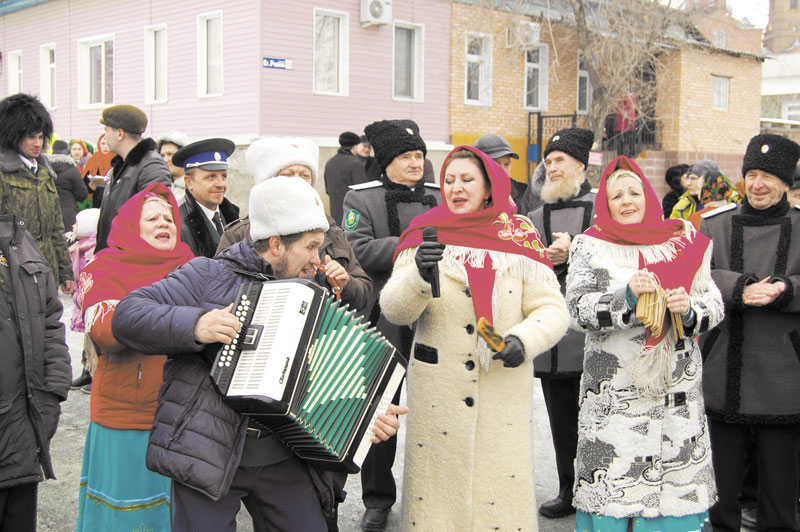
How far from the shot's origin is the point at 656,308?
353cm

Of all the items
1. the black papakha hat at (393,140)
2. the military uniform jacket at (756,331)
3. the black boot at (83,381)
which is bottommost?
the black boot at (83,381)

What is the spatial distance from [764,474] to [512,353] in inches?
79.1

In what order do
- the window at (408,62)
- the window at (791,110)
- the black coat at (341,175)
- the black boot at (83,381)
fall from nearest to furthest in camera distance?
the black boot at (83,381), the black coat at (341,175), the window at (408,62), the window at (791,110)

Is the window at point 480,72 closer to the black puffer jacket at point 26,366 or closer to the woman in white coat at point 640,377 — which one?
the woman in white coat at point 640,377

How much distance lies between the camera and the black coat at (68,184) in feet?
33.9

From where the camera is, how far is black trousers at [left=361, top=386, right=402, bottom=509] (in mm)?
4531

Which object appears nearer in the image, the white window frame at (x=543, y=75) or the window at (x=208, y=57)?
the window at (x=208, y=57)

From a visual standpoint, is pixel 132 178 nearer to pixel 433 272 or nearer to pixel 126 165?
pixel 126 165

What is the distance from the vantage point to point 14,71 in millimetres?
22750

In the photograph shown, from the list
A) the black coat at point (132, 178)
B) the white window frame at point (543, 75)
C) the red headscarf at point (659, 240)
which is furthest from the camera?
the white window frame at point (543, 75)

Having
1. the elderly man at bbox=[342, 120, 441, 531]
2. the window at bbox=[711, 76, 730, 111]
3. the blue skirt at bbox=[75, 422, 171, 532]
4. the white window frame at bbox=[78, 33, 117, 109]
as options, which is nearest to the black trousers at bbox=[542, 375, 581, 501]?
the elderly man at bbox=[342, 120, 441, 531]

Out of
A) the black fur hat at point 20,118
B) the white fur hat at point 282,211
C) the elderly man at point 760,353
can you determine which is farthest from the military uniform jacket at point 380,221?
the black fur hat at point 20,118

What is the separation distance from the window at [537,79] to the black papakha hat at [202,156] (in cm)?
1685

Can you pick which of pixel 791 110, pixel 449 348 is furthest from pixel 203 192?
pixel 791 110
